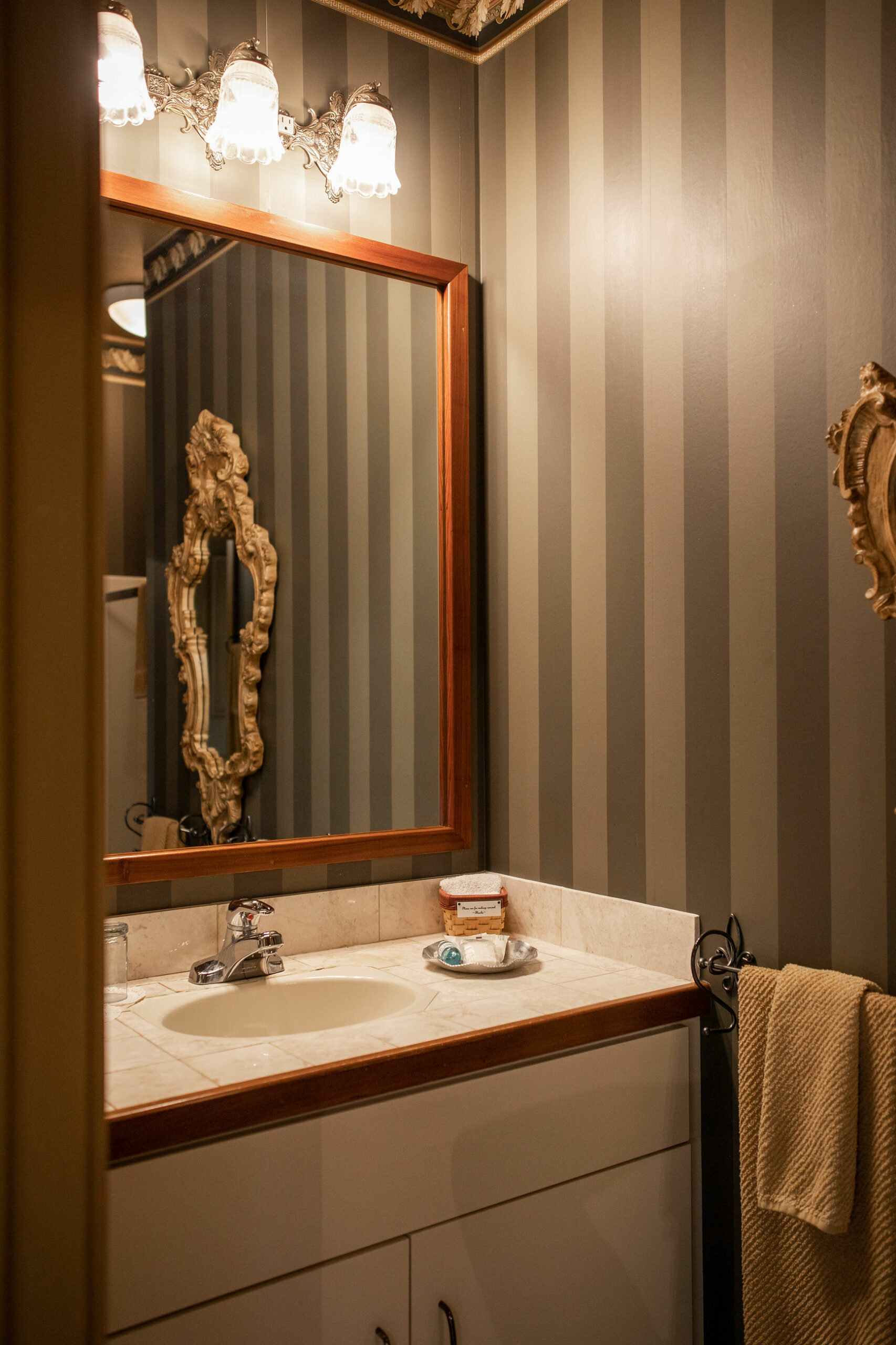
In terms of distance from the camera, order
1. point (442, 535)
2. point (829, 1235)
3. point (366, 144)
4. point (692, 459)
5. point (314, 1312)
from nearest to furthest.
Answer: point (314, 1312) < point (829, 1235) < point (692, 459) < point (366, 144) < point (442, 535)

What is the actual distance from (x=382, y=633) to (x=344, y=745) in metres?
0.24

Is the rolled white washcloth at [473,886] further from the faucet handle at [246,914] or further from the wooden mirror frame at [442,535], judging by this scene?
the faucet handle at [246,914]

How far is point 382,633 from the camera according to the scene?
6.63 feet

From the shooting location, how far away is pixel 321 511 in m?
1.96

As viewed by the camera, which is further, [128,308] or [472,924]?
[472,924]

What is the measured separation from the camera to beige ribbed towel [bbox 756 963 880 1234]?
4.15 ft

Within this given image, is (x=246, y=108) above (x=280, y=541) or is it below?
above

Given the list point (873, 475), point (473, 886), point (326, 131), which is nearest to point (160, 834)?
point (473, 886)

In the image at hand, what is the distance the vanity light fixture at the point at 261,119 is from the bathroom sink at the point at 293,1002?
1441mm

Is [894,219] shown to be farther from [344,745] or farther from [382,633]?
[344,745]

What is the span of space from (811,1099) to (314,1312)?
2.26ft

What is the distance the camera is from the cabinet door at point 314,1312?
1126 mm

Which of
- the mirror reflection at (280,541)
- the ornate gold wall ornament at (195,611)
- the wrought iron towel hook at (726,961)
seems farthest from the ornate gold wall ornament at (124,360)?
the wrought iron towel hook at (726,961)

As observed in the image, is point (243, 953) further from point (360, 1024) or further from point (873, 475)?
point (873, 475)
